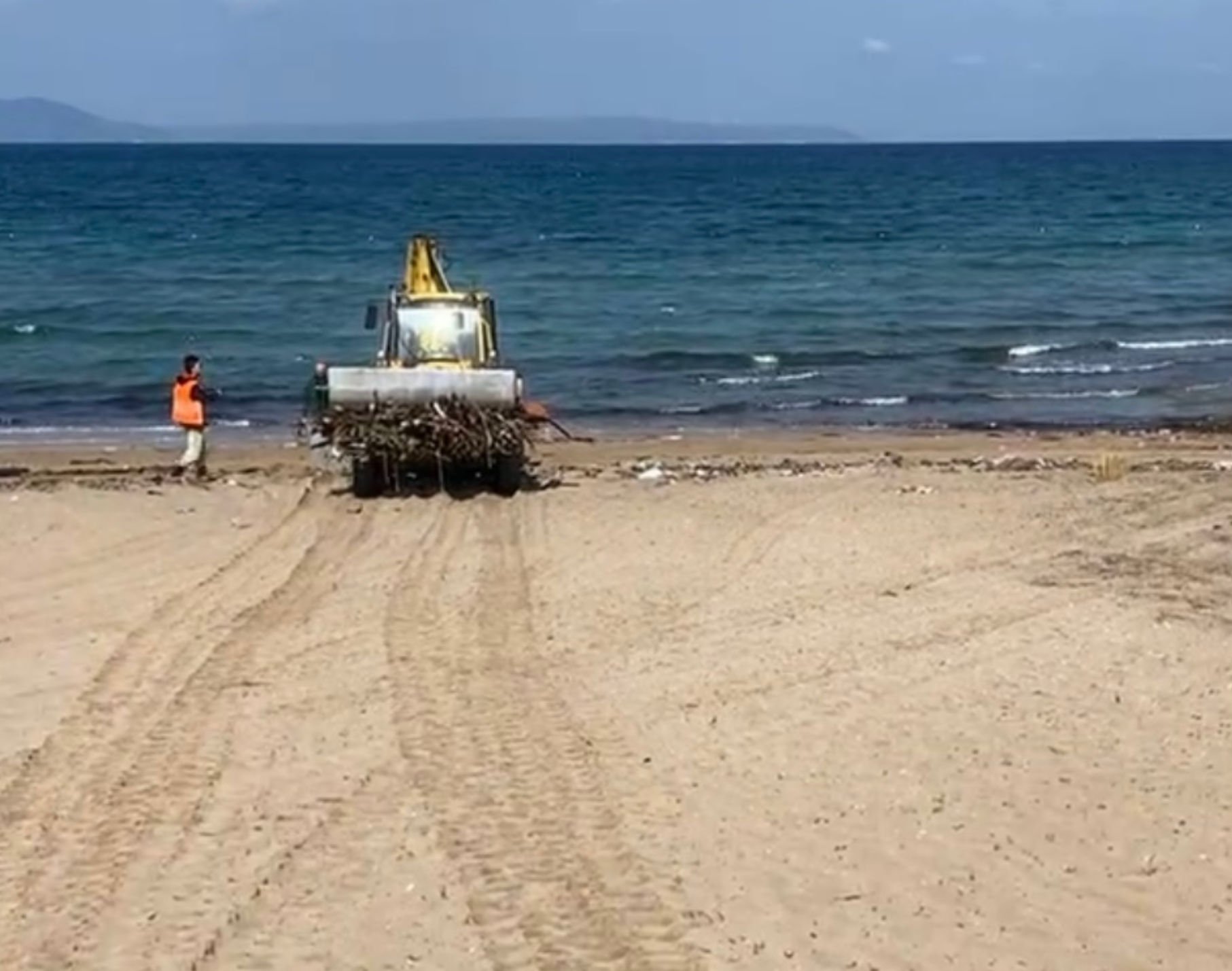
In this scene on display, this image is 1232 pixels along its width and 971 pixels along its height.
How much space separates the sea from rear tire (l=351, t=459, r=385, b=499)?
832 centimetres

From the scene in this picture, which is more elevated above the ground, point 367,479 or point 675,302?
point 367,479

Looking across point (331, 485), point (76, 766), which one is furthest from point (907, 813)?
point (331, 485)

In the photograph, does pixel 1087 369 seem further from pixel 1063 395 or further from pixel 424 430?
pixel 424 430

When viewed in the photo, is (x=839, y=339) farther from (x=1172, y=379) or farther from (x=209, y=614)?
(x=209, y=614)

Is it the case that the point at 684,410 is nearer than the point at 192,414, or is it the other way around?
the point at 192,414

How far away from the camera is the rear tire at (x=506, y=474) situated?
794 inches

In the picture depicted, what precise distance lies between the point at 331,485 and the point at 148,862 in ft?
37.0

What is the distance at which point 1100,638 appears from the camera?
46.0ft

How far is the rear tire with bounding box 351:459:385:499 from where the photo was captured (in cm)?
2005

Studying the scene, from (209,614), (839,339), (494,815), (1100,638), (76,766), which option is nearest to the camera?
(494,815)

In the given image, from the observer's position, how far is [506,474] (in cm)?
2028

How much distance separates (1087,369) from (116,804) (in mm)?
25263

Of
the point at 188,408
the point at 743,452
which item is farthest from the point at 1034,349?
the point at 188,408

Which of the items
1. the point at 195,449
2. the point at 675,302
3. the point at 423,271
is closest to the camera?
the point at 195,449
